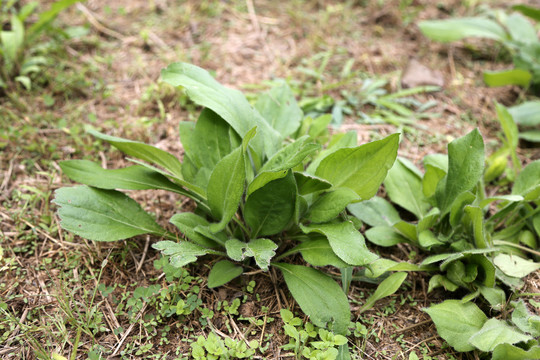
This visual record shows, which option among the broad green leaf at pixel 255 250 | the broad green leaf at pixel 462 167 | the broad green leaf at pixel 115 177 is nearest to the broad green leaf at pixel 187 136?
the broad green leaf at pixel 115 177

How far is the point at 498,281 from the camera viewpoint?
6.14ft

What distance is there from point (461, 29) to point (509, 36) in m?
0.43

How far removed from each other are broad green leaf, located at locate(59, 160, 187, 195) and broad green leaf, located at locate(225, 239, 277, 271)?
439 mm

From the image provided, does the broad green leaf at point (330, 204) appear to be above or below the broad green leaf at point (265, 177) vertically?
below

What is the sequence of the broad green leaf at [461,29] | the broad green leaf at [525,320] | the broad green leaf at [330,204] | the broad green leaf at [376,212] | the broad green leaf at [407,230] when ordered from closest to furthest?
the broad green leaf at [525,320] < the broad green leaf at [330,204] < the broad green leaf at [407,230] < the broad green leaf at [376,212] < the broad green leaf at [461,29]

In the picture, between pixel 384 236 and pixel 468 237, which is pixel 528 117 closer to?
pixel 468 237

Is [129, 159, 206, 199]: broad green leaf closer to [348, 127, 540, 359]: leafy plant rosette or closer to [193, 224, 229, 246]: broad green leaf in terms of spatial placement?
[193, 224, 229, 246]: broad green leaf

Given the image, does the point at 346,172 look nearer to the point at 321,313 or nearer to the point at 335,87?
the point at 321,313

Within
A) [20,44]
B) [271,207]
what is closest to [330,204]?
[271,207]

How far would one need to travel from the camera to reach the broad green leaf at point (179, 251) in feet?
4.85

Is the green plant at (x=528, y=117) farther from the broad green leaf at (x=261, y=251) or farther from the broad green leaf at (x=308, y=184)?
the broad green leaf at (x=261, y=251)

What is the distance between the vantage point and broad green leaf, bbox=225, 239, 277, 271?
1535 millimetres

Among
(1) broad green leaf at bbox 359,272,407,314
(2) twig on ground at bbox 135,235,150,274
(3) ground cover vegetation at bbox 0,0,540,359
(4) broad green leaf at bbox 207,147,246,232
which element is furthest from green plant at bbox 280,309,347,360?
(2) twig on ground at bbox 135,235,150,274

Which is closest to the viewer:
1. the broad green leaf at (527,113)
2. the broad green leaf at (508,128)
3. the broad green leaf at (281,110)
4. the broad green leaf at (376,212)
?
the broad green leaf at (376,212)
